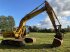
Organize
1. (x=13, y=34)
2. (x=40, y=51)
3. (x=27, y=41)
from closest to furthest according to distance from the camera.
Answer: (x=40, y=51) → (x=13, y=34) → (x=27, y=41)

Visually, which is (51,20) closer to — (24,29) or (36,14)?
(36,14)

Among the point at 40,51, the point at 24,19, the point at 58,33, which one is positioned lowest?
the point at 40,51

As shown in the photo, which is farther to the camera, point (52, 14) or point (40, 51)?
point (52, 14)

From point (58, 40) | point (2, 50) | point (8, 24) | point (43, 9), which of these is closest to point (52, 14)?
point (43, 9)

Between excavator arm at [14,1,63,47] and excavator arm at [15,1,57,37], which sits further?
excavator arm at [15,1,57,37]

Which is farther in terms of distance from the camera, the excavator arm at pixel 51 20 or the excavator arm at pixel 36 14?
the excavator arm at pixel 36 14

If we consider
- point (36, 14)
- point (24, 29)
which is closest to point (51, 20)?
point (36, 14)

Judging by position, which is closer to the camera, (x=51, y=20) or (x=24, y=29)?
(x=51, y=20)

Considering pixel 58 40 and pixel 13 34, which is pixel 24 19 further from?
pixel 58 40

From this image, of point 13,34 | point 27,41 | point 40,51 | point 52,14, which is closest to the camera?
point 40,51

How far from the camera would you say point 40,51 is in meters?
21.0

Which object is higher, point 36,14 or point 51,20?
point 36,14

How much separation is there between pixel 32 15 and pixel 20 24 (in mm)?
1832

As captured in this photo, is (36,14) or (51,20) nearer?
(51,20)
